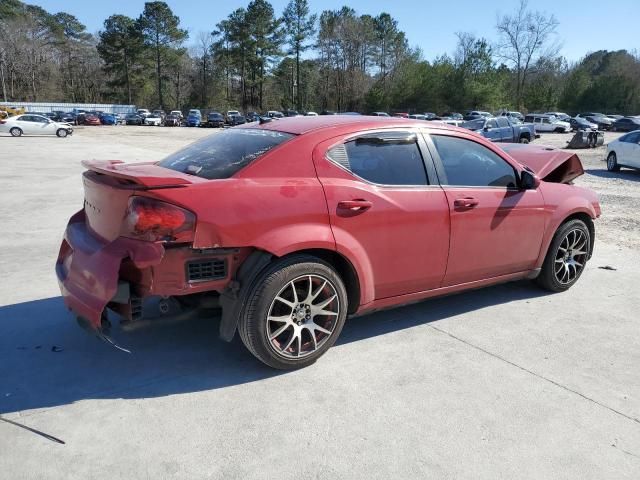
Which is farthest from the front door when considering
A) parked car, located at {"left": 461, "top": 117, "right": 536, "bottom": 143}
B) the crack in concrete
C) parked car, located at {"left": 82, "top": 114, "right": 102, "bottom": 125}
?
parked car, located at {"left": 82, "top": 114, "right": 102, "bottom": 125}

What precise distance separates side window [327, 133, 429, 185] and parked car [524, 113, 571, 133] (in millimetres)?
50532

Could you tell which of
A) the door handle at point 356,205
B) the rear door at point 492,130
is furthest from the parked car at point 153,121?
the door handle at point 356,205

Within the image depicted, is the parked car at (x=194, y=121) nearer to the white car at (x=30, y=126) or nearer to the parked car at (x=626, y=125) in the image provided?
the white car at (x=30, y=126)

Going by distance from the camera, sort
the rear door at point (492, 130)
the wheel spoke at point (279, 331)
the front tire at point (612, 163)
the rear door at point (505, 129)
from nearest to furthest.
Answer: the wheel spoke at point (279, 331) < the front tire at point (612, 163) < the rear door at point (492, 130) < the rear door at point (505, 129)

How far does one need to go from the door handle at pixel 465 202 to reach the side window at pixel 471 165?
5.8 inches

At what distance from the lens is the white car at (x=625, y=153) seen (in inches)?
648

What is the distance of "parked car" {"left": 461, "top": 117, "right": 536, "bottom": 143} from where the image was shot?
2777 centimetres

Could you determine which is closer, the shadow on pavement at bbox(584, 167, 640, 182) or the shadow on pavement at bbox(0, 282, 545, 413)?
the shadow on pavement at bbox(0, 282, 545, 413)

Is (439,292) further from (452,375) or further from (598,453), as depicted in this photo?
(598,453)

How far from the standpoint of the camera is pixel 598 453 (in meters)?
2.73

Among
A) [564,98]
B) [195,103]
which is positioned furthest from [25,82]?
[564,98]

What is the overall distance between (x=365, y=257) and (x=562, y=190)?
2.47 m

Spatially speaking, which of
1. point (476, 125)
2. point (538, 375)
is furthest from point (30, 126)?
point (538, 375)

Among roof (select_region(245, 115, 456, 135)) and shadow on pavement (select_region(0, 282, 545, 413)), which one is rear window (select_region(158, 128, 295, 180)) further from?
shadow on pavement (select_region(0, 282, 545, 413))
